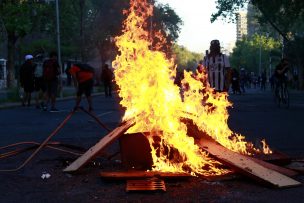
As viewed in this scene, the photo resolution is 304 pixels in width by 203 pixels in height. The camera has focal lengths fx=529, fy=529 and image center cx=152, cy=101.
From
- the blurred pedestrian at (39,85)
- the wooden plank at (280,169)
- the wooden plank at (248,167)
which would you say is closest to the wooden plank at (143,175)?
the wooden plank at (248,167)

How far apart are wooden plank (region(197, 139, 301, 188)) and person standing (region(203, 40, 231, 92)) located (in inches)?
163

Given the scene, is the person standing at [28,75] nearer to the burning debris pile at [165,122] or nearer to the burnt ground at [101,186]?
the burnt ground at [101,186]

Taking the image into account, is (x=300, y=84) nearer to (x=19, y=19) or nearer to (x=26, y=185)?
(x=19, y=19)

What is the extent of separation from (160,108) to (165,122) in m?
0.24

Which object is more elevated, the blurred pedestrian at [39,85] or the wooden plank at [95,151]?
the blurred pedestrian at [39,85]

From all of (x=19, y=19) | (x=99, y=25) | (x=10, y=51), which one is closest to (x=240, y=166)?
(x=19, y=19)

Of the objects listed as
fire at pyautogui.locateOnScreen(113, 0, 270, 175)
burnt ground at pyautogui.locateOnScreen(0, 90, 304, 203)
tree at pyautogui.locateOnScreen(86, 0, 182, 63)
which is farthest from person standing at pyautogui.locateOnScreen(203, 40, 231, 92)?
tree at pyautogui.locateOnScreen(86, 0, 182, 63)

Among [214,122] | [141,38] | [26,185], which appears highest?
[141,38]

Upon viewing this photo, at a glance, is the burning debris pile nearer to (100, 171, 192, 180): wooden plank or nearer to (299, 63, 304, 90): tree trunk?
(100, 171, 192, 180): wooden plank

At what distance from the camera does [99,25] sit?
7088 centimetres

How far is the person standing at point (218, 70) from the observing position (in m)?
10.8

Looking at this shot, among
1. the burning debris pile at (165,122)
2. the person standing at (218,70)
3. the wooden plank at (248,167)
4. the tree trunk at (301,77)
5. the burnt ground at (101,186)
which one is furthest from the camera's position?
the tree trunk at (301,77)

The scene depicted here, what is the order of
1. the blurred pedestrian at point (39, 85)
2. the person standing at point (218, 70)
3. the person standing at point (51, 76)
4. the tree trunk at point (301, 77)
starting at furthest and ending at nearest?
the tree trunk at point (301, 77) → the blurred pedestrian at point (39, 85) → the person standing at point (51, 76) → the person standing at point (218, 70)

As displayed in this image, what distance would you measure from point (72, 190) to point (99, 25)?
66358 millimetres
